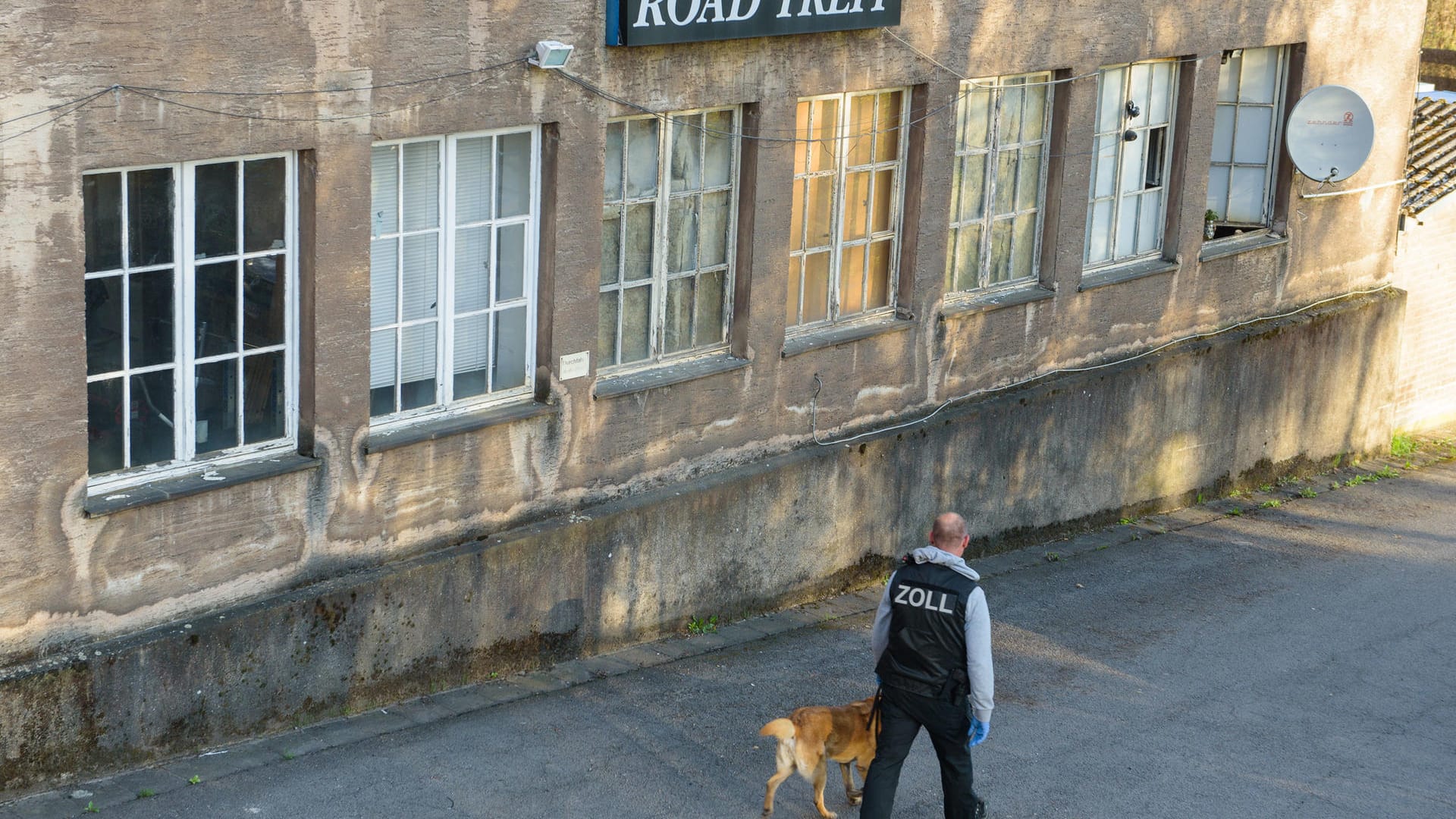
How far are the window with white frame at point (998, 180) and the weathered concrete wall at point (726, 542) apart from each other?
949 millimetres

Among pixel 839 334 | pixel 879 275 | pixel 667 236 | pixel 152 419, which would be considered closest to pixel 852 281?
pixel 879 275

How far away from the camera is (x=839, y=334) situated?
11836mm

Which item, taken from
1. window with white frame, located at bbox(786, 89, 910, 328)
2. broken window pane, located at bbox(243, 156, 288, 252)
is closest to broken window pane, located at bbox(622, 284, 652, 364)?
window with white frame, located at bbox(786, 89, 910, 328)

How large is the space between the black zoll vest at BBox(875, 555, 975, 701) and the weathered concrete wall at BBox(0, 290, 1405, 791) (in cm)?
275

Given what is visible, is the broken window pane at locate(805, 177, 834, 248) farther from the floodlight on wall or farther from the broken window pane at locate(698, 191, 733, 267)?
the floodlight on wall

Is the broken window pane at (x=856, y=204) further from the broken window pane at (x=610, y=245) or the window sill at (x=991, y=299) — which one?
the broken window pane at (x=610, y=245)

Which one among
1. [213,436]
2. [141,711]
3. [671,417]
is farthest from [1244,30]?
[141,711]

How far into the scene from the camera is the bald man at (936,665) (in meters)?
7.68

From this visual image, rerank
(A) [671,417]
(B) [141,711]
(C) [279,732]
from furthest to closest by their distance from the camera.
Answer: (A) [671,417], (C) [279,732], (B) [141,711]

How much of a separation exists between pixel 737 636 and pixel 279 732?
3.13 meters

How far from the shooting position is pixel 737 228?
11.0 m

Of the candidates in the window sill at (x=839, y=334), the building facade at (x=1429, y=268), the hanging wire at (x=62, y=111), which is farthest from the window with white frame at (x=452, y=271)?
the building facade at (x=1429, y=268)

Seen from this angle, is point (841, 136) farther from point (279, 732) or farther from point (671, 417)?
point (279, 732)

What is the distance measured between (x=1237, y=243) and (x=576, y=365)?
738 cm
